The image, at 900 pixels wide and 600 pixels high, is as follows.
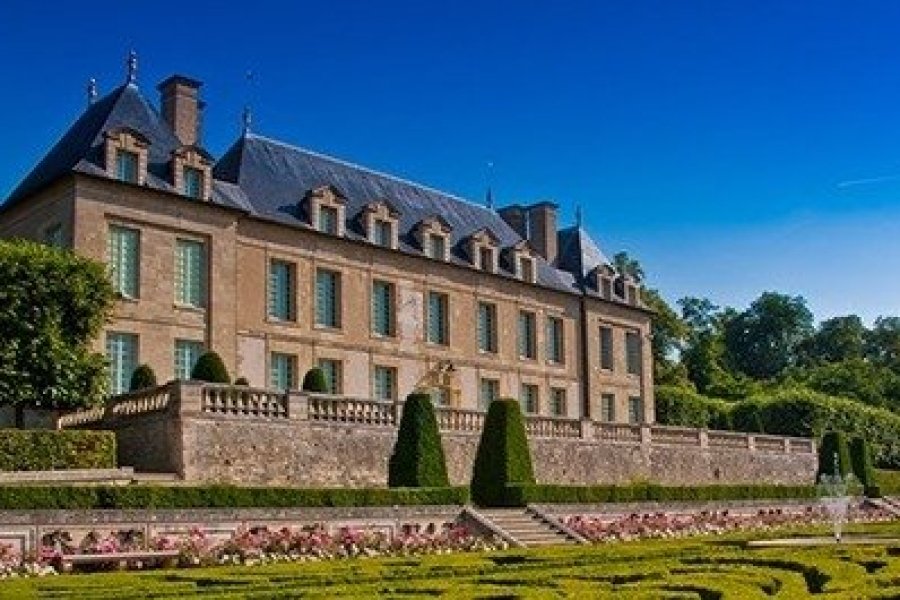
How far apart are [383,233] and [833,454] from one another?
51.6 feet

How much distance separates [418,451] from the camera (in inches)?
895

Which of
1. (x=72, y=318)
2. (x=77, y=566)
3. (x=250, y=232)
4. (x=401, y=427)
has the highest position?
(x=250, y=232)

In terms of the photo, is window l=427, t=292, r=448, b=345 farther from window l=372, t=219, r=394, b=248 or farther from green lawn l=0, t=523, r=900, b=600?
green lawn l=0, t=523, r=900, b=600

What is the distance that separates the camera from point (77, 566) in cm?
1452

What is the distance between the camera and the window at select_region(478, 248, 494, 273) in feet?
124

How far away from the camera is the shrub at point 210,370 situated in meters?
25.4

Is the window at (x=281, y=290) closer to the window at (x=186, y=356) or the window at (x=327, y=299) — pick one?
the window at (x=327, y=299)

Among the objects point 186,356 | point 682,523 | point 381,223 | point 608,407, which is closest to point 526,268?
point 608,407

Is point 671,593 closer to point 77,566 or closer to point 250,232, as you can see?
point 77,566

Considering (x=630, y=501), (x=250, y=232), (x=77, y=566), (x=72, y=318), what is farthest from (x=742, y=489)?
(x=77, y=566)

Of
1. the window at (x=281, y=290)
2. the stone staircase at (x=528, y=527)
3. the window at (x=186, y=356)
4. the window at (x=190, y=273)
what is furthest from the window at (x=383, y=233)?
the stone staircase at (x=528, y=527)

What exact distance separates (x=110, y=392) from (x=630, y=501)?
1193 centimetres

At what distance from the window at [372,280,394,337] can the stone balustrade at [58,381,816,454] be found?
6790 mm

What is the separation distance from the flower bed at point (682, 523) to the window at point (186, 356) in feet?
34.9
